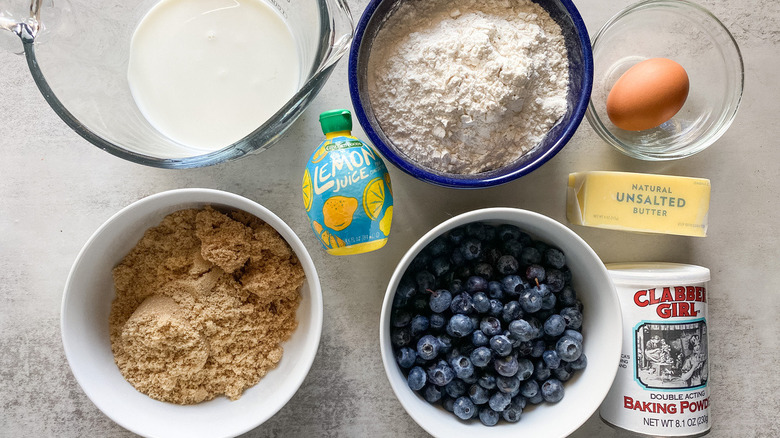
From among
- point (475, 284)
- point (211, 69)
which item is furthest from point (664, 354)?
point (211, 69)

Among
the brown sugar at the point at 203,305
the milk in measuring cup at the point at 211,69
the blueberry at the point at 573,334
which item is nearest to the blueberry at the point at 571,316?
the blueberry at the point at 573,334

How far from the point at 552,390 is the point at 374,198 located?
0.45 meters

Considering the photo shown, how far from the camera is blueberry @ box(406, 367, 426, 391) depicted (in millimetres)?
879

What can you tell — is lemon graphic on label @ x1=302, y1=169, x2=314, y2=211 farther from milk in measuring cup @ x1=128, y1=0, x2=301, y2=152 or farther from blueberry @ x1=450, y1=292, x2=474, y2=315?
blueberry @ x1=450, y1=292, x2=474, y2=315

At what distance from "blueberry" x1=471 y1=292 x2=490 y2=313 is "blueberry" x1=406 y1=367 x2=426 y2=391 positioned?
14cm

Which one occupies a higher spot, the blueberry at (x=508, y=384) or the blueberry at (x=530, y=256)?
the blueberry at (x=530, y=256)

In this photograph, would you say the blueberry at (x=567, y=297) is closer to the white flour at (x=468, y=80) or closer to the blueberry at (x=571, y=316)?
the blueberry at (x=571, y=316)

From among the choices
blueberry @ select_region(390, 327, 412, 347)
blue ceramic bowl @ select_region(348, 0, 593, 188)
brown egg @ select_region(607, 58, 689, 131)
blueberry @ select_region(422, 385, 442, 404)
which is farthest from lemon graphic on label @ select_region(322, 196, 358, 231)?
brown egg @ select_region(607, 58, 689, 131)

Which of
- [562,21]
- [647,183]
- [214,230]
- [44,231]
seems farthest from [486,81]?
[44,231]

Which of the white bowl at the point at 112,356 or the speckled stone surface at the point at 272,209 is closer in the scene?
the white bowl at the point at 112,356

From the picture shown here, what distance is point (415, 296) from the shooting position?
92 cm

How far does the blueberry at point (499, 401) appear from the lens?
87 cm

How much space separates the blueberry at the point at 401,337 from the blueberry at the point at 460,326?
0.27ft

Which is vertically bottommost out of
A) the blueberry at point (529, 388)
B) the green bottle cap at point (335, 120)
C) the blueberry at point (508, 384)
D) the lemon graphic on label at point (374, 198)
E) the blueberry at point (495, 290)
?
the blueberry at point (529, 388)
